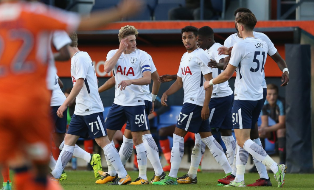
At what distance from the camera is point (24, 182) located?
343cm

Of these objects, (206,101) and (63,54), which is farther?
(206,101)

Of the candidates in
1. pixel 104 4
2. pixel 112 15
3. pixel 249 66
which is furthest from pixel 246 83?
pixel 104 4

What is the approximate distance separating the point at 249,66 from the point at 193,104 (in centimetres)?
115

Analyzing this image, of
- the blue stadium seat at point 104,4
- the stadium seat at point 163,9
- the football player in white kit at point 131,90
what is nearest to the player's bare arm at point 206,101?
the football player in white kit at point 131,90

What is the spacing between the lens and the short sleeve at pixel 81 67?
26.7 feet

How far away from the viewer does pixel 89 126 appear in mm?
8172

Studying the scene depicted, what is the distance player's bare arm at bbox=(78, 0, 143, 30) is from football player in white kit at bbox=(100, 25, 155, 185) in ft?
15.9

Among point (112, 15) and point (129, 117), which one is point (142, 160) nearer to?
point (129, 117)

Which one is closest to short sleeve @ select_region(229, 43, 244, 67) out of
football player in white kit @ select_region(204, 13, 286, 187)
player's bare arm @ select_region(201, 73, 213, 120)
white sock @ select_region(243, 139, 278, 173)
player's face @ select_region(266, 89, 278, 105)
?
football player in white kit @ select_region(204, 13, 286, 187)

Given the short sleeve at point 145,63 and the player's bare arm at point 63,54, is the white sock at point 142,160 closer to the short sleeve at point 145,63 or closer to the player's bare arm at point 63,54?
the short sleeve at point 145,63

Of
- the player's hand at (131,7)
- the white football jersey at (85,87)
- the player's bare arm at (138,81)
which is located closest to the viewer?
the player's hand at (131,7)

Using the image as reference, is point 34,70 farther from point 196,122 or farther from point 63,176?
point 63,176

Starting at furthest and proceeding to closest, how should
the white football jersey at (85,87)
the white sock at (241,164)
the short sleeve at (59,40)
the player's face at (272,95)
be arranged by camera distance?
the player's face at (272,95)
the white football jersey at (85,87)
the white sock at (241,164)
the short sleeve at (59,40)

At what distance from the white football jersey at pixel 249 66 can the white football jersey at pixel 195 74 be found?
0.73 meters
